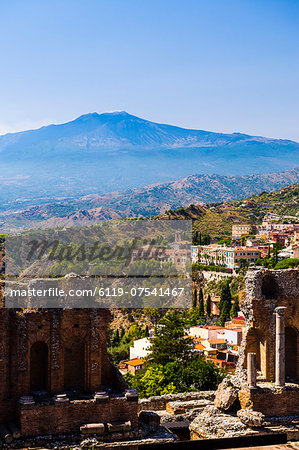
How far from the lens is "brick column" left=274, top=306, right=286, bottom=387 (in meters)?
20.3

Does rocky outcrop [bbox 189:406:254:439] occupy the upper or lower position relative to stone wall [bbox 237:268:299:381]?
lower

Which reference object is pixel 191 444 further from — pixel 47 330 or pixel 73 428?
pixel 47 330

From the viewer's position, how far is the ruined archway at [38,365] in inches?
755

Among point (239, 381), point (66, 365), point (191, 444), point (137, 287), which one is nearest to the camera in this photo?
point (191, 444)

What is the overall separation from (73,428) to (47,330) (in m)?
3.10

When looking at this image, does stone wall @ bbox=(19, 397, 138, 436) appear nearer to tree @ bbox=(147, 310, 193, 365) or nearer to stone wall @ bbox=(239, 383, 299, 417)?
stone wall @ bbox=(239, 383, 299, 417)

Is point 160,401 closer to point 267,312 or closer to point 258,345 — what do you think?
point 258,345

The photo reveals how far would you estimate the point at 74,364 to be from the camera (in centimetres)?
1962

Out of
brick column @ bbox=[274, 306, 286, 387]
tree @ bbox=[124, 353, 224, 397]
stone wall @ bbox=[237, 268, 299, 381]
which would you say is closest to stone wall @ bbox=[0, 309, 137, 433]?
stone wall @ bbox=[237, 268, 299, 381]

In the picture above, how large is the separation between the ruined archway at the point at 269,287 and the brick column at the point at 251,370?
289 cm

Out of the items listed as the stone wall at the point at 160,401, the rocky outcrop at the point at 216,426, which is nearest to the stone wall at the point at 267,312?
the rocky outcrop at the point at 216,426

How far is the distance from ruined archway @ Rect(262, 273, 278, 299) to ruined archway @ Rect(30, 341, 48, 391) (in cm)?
839

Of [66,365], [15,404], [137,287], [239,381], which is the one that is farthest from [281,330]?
[137,287]

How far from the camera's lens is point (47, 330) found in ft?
61.0
